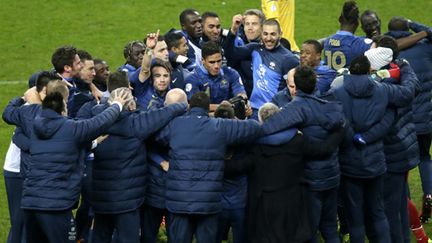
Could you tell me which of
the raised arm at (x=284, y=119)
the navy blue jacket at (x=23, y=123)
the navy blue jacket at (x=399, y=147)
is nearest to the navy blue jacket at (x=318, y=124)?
the raised arm at (x=284, y=119)

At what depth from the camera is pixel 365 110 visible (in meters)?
10.3

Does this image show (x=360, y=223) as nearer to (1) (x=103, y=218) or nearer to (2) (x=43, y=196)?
(1) (x=103, y=218)

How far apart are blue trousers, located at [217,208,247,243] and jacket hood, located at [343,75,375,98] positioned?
161 cm

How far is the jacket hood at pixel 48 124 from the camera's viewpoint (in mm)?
9422

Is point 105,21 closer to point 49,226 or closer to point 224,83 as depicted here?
point 224,83

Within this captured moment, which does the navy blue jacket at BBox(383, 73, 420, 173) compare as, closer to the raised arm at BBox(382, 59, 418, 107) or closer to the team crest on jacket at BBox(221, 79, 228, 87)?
the raised arm at BBox(382, 59, 418, 107)

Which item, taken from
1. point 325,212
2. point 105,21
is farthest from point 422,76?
point 105,21

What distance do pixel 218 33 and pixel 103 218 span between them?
3.45m

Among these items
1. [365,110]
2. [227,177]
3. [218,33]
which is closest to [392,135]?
Result: [365,110]

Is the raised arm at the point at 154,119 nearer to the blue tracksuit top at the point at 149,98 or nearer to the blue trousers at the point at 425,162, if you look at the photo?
the blue tracksuit top at the point at 149,98

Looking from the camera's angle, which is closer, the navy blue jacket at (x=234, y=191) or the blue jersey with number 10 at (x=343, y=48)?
the navy blue jacket at (x=234, y=191)

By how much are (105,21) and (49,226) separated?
11559 millimetres

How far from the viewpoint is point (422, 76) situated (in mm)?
12648

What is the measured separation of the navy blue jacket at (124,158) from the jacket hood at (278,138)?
0.81 metres
